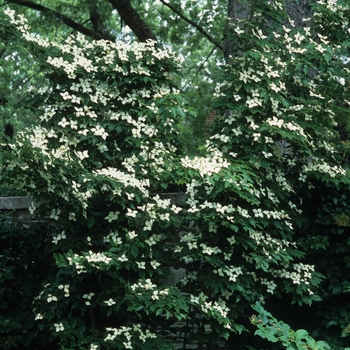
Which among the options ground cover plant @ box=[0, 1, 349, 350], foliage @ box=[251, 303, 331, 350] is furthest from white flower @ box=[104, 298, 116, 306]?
foliage @ box=[251, 303, 331, 350]

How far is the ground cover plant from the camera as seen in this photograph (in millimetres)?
4531

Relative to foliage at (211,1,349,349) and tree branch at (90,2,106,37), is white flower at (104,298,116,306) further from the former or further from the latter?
tree branch at (90,2,106,37)

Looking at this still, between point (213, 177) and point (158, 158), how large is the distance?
0.50 m

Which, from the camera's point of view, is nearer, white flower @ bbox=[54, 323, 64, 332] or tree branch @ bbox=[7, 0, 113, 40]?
white flower @ bbox=[54, 323, 64, 332]

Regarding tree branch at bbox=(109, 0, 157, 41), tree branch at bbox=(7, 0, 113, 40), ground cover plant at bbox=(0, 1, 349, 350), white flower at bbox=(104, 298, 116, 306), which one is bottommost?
white flower at bbox=(104, 298, 116, 306)

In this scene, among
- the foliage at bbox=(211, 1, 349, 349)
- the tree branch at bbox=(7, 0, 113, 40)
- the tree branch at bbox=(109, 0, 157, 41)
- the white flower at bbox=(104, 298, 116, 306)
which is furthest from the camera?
the tree branch at bbox=(7, 0, 113, 40)

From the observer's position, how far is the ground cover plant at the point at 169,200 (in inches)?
178

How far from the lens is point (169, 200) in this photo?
468 centimetres

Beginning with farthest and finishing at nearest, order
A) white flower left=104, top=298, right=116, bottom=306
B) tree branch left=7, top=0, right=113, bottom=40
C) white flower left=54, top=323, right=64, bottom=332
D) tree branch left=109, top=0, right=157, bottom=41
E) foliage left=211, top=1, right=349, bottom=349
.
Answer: tree branch left=7, top=0, right=113, bottom=40, tree branch left=109, top=0, right=157, bottom=41, foliage left=211, top=1, right=349, bottom=349, white flower left=54, top=323, right=64, bottom=332, white flower left=104, top=298, right=116, bottom=306

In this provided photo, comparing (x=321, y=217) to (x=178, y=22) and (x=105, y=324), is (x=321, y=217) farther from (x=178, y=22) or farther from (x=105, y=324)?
(x=178, y=22)

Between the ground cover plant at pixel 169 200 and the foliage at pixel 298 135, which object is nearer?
the ground cover plant at pixel 169 200

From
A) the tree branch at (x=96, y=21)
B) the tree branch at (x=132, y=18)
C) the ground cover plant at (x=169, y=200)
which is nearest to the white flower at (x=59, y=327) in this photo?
the ground cover plant at (x=169, y=200)

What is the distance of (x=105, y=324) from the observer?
5270mm

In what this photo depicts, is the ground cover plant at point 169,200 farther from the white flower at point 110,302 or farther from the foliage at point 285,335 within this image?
the foliage at point 285,335
